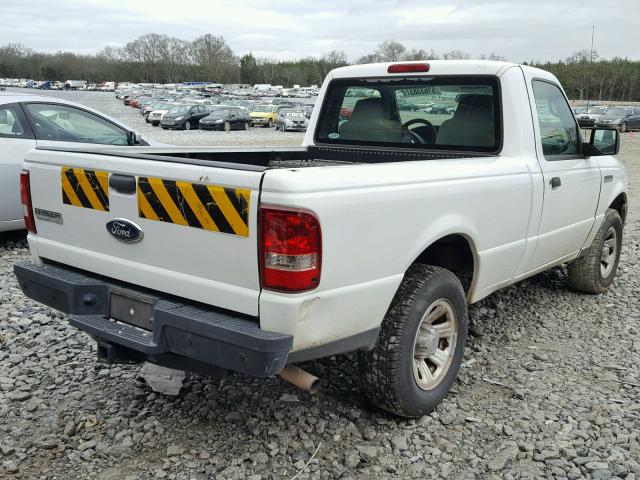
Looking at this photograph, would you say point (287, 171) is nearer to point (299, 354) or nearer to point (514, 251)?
point (299, 354)

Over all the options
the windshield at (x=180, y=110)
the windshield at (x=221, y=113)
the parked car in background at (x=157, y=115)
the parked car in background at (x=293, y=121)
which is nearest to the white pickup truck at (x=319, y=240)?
the parked car in background at (x=293, y=121)

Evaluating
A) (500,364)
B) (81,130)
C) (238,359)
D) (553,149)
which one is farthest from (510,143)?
(81,130)

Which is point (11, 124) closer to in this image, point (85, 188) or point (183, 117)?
point (85, 188)

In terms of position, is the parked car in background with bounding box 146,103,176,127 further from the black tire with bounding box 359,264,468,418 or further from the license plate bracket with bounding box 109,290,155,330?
the black tire with bounding box 359,264,468,418

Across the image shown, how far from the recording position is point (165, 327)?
276cm

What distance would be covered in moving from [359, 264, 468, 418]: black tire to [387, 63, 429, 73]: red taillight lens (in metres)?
1.79

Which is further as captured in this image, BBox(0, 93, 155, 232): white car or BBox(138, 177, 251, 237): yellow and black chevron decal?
BBox(0, 93, 155, 232): white car

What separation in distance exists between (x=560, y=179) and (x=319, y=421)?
238cm

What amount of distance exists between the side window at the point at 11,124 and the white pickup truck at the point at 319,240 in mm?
3240

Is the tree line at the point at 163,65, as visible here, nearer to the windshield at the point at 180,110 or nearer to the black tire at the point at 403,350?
the windshield at the point at 180,110

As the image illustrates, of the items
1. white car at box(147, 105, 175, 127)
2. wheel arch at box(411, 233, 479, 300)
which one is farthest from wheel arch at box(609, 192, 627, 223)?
white car at box(147, 105, 175, 127)

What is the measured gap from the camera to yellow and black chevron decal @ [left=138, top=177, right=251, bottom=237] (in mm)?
2588

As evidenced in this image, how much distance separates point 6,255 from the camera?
6641 mm

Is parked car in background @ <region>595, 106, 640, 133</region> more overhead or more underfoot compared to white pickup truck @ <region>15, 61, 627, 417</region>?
more underfoot
